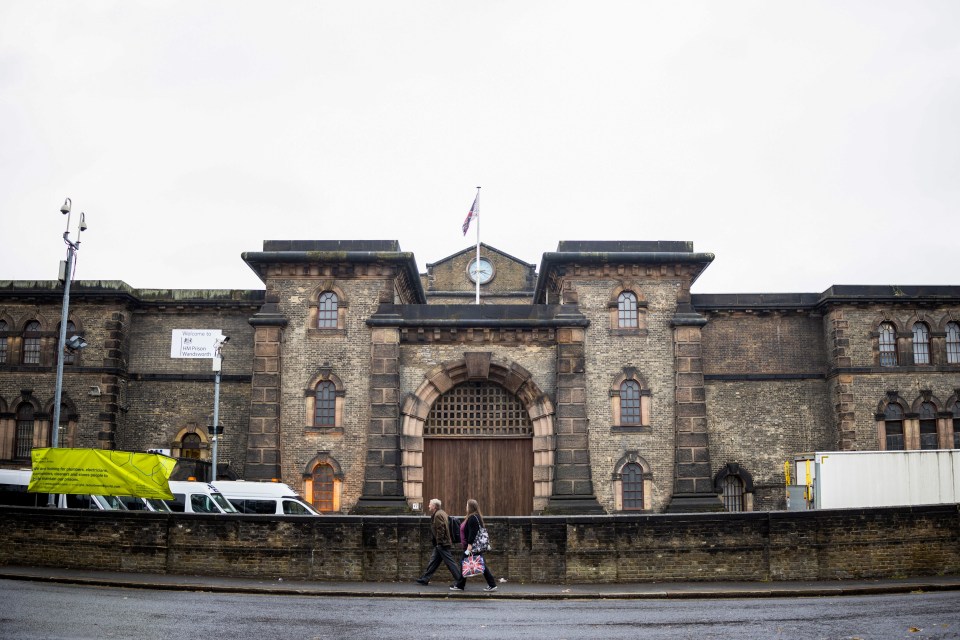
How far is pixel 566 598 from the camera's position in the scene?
1731 centimetres

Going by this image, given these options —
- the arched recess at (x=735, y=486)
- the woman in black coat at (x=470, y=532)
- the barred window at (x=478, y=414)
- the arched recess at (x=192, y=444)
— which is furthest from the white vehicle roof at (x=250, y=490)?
the arched recess at (x=735, y=486)

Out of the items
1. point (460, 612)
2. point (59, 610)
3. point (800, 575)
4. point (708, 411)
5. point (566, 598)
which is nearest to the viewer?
point (59, 610)

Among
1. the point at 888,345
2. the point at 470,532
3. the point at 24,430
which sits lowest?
the point at 470,532

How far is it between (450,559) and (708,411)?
1702 cm

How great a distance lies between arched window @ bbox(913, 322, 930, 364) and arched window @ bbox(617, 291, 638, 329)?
1016 cm

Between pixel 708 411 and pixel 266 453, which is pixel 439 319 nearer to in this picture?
pixel 266 453

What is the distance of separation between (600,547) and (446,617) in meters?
5.25

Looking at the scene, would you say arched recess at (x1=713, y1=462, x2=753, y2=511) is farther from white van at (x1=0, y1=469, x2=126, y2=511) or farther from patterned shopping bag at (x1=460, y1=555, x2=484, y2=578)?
white van at (x1=0, y1=469, x2=126, y2=511)

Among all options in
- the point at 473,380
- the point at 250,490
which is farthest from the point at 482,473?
the point at 250,490

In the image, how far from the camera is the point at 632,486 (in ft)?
98.0

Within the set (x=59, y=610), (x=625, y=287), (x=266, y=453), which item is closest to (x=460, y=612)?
(x=59, y=610)

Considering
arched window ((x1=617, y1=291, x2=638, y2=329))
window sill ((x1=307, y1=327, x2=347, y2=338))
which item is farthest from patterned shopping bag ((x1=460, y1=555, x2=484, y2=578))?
arched window ((x1=617, y1=291, x2=638, y2=329))

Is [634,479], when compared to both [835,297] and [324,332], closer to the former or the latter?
[835,297]

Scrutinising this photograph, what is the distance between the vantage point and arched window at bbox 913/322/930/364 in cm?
3269
